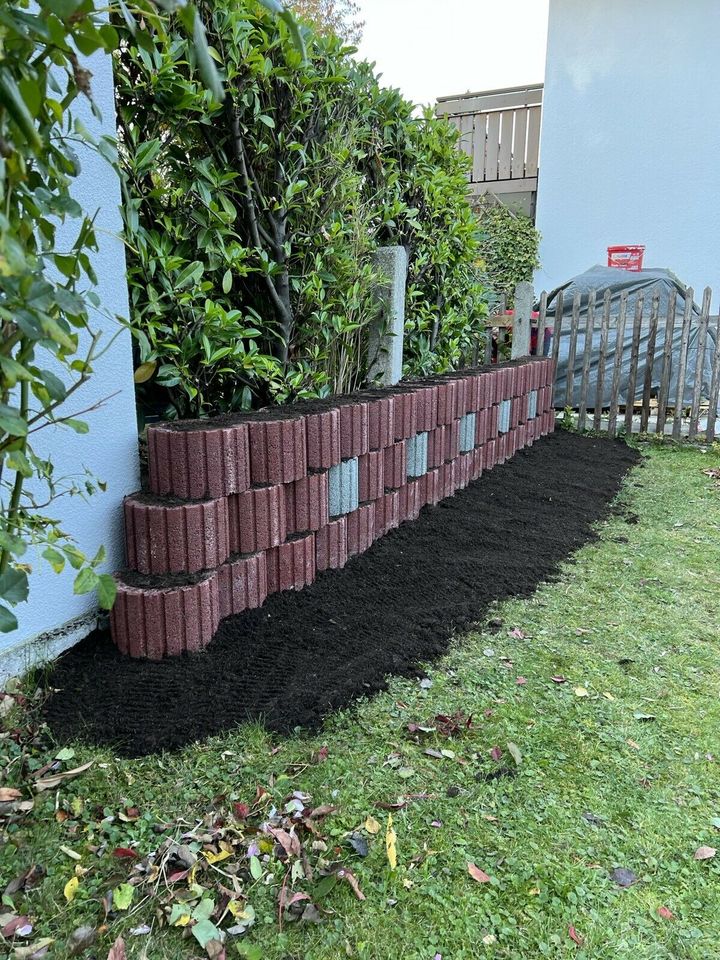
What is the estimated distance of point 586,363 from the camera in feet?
27.1

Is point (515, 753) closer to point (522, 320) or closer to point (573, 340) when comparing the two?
point (522, 320)

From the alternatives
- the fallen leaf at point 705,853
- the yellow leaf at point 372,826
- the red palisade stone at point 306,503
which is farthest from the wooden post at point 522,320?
the yellow leaf at point 372,826

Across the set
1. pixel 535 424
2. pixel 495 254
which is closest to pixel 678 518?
pixel 535 424

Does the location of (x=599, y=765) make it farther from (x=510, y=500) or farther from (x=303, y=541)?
(x=510, y=500)

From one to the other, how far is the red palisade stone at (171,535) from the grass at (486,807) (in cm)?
57

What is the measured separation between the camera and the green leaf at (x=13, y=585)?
136 centimetres

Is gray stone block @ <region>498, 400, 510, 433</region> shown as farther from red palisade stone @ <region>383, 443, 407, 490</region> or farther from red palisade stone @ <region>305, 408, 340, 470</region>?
red palisade stone @ <region>305, 408, 340, 470</region>

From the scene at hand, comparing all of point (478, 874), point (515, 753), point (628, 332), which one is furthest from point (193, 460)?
point (628, 332)

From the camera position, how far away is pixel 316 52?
3.96 meters

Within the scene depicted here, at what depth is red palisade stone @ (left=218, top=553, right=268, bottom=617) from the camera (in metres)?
3.05

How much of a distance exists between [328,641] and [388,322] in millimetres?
2750

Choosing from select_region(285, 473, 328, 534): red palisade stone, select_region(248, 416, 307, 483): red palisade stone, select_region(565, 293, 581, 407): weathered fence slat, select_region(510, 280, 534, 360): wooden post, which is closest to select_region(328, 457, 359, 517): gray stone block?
select_region(285, 473, 328, 534): red palisade stone

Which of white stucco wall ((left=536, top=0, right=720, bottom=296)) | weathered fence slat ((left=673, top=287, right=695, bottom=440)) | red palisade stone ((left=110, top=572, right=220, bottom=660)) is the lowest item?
red palisade stone ((left=110, top=572, right=220, bottom=660))

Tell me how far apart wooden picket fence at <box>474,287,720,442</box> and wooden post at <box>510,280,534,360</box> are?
7.5 inches
